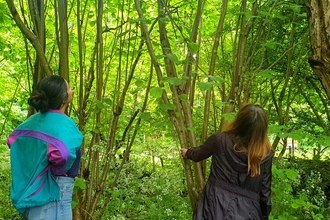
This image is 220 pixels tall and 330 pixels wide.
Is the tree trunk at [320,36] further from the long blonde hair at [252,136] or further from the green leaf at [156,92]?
the green leaf at [156,92]

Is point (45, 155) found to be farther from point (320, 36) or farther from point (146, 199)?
point (146, 199)

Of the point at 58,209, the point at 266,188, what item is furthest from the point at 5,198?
the point at 266,188

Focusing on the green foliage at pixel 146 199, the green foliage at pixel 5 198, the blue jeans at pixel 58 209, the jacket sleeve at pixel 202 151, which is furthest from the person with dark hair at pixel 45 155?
the green foliage at pixel 5 198

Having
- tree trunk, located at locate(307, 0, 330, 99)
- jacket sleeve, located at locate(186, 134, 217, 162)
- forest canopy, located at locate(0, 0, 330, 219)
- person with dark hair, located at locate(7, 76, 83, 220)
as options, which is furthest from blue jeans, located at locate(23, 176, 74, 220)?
tree trunk, located at locate(307, 0, 330, 99)

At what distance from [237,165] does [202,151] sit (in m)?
0.26

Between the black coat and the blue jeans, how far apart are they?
84 centimetres

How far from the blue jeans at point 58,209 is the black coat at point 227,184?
84 centimetres

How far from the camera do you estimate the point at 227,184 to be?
243 centimetres

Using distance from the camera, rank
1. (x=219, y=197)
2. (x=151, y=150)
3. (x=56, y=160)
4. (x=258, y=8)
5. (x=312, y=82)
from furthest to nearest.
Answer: (x=151, y=150), (x=312, y=82), (x=258, y=8), (x=219, y=197), (x=56, y=160)

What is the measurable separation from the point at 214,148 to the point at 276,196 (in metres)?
1.31

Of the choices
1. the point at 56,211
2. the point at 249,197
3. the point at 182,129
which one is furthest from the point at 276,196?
the point at 56,211

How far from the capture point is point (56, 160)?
5.70 ft

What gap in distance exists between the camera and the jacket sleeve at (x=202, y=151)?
2352 mm

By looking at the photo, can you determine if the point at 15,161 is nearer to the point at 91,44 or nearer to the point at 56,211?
the point at 56,211
